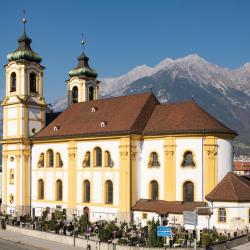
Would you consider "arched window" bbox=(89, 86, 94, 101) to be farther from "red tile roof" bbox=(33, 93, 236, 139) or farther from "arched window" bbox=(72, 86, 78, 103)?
"red tile roof" bbox=(33, 93, 236, 139)

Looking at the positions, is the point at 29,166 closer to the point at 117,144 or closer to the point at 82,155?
the point at 82,155

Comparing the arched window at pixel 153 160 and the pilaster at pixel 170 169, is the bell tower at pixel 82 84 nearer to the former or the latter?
the arched window at pixel 153 160

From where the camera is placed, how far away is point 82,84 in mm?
76562

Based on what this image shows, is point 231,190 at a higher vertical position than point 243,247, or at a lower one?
higher

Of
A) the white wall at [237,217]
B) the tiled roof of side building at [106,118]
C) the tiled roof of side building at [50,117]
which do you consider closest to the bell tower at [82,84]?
the tiled roof of side building at [50,117]

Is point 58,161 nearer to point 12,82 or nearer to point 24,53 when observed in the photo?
point 12,82

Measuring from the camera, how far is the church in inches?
2158

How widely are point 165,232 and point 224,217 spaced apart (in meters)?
14.5

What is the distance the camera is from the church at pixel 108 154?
5481cm

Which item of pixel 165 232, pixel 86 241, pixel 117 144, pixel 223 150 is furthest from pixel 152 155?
pixel 165 232

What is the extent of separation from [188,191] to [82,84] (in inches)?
1119

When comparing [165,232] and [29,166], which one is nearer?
[165,232]

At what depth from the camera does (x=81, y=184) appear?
62.2 metres

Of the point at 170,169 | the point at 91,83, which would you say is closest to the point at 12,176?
the point at 91,83
